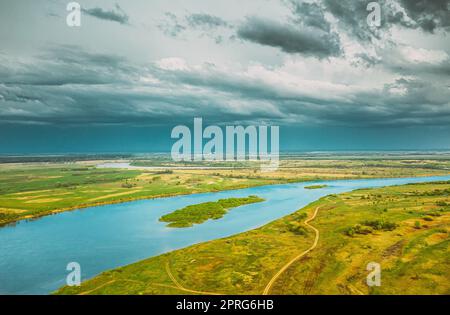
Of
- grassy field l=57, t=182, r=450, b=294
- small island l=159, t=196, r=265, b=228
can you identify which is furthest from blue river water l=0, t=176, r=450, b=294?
grassy field l=57, t=182, r=450, b=294

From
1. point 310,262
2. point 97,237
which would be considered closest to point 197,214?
point 97,237

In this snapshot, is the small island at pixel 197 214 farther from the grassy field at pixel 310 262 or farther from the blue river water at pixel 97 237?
the grassy field at pixel 310 262

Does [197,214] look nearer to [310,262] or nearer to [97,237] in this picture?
[97,237]

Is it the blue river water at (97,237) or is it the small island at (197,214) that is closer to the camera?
the blue river water at (97,237)

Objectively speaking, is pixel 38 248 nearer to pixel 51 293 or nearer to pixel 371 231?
pixel 51 293

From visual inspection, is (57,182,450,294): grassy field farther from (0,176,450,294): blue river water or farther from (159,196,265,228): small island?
(159,196,265,228): small island

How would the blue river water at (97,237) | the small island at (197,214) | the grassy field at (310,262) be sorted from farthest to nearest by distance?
1. the small island at (197,214)
2. the blue river water at (97,237)
3. the grassy field at (310,262)

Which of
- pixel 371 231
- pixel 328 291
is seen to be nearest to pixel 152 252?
pixel 328 291

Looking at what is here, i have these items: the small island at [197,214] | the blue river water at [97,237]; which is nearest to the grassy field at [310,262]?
the blue river water at [97,237]

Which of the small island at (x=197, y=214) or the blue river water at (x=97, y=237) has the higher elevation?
the small island at (x=197, y=214)
